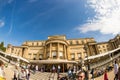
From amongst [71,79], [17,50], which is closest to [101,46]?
[17,50]

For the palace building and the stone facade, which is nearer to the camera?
the palace building

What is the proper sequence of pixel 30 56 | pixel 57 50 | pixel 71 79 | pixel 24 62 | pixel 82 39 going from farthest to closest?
pixel 82 39 < pixel 30 56 < pixel 57 50 < pixel 24 62 < pixel 71 79

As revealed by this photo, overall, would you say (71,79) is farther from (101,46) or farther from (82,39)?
(82,39)

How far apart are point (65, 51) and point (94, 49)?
10.6m

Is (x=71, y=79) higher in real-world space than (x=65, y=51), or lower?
lower

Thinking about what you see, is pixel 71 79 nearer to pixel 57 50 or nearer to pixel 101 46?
pixel 57 50

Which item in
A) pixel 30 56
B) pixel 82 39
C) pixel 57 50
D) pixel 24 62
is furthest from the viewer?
pixel 82 39

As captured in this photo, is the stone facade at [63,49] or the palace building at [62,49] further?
the stone facade at [63,49]

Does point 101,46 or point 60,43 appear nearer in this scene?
point 60,43

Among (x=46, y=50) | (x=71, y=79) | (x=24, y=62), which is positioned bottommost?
(x=71, y=79)

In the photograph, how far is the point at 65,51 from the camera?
6000cm

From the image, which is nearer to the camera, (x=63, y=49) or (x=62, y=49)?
(x=62, y=49)

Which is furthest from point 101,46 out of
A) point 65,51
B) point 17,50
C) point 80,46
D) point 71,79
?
point 71,79

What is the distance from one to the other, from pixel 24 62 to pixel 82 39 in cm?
3017
